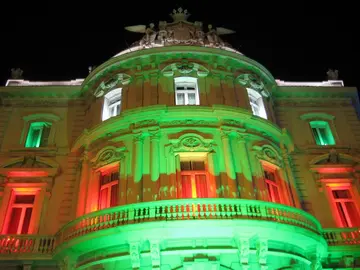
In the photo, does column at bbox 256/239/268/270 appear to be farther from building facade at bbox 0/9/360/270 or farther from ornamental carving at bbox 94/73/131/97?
ornamental carving at bbox 94/73/131/97

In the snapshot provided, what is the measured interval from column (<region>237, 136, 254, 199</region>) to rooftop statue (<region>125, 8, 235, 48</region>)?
7852 mm

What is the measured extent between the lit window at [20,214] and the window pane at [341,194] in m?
15.3

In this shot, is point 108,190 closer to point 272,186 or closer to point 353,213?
point 272,186

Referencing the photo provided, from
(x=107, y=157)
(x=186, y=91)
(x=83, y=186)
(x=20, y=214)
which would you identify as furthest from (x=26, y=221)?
(x=186, y=91)

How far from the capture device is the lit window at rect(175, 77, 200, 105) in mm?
21812

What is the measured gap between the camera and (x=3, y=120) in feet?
79.1

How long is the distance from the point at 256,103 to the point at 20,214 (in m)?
13.8

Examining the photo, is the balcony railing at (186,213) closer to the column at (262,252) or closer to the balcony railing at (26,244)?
the column at (262,252)

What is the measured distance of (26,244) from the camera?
696 inches

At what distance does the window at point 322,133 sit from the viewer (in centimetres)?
2391

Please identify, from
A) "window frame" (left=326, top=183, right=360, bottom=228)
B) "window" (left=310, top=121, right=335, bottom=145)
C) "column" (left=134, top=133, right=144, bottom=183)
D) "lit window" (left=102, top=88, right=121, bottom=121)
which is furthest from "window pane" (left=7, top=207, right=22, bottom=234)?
"window" (left=310, top=121, right=335, bottom=145)

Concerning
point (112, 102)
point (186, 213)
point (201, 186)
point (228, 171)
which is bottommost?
point (186, 213)

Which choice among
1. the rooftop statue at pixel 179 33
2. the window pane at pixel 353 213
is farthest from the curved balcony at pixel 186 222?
the rooftop statue at pixel 179 33

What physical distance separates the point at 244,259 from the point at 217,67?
1148cm
